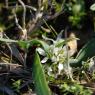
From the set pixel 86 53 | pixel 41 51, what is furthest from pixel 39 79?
pixel 86 53

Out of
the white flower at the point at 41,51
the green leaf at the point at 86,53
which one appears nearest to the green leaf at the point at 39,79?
the white flower at the point at 41,51

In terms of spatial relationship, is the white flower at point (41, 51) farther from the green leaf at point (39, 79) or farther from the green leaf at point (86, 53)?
the green leaf at point (86, 53)

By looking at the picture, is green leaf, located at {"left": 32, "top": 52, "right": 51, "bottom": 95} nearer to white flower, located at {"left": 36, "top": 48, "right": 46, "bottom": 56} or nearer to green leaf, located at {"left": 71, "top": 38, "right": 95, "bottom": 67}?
white flower, located at {"left": 36, "top": 48, "right": 46, "bottom": 56}

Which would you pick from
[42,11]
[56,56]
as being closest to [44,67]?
[56,56]

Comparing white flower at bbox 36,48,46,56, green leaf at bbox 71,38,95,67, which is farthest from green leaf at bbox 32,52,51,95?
green leaf at bbox 71,38,95,67

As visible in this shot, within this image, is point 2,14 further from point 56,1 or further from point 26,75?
point 26,75
